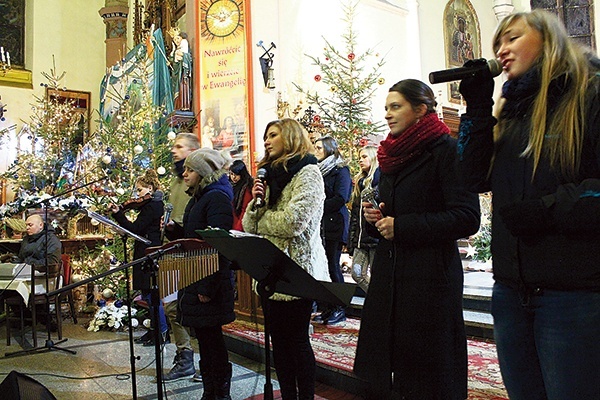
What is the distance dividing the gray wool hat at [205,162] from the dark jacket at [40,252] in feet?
10.7

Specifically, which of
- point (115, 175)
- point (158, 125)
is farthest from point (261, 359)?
point (158, 125)

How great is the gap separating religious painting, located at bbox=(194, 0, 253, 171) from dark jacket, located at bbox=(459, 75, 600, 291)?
7.19 metres

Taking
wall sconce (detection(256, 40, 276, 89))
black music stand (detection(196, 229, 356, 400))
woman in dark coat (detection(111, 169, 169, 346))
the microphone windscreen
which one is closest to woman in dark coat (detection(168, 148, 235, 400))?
black music stand (detection(196, 229, 356, 400))

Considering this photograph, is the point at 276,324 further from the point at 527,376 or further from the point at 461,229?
the point at 527,376

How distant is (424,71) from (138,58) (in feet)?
20.2

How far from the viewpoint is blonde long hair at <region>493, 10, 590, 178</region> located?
1378 mm

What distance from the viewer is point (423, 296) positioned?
1920mm

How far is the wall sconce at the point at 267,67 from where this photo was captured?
8.83 meters

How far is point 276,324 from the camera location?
279cm

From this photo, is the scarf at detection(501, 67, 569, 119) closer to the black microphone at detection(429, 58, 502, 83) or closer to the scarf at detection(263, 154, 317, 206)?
the black microphone at detection(429, 58, 502, 83)

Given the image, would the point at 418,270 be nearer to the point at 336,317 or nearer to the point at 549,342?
the point at 549,342

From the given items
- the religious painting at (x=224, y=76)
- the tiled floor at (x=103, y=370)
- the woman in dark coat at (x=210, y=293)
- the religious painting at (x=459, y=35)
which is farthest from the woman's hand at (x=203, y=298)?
the religious painting at (x=459, y=35)

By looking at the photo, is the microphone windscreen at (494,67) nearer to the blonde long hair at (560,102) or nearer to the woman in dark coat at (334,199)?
the blonde long hair at (560,102)

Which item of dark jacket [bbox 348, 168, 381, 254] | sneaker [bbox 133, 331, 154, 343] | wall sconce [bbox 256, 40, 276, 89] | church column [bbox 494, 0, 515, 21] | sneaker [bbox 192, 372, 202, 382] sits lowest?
sneaker [bbox 192, 372, 202, 382]
